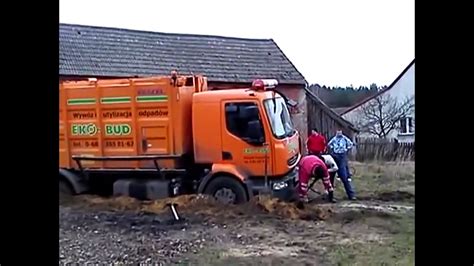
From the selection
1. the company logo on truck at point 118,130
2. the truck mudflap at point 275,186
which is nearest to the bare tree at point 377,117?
the truck mudflap at point 275,186

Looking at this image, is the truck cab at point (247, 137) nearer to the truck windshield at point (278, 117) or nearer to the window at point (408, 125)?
the truck windshield at point (278, 117)

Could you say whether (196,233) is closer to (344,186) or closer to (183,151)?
(183,151)

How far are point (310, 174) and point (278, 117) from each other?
64cm

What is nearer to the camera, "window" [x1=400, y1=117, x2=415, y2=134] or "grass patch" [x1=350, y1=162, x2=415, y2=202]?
"window" [x1=400, y1=117, x2=415, y2=134]

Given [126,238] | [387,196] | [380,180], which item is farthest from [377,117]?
[126,238]

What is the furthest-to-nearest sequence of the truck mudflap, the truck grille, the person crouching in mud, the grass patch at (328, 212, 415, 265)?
the person crouching in mud
the truck grille
the truck mudflap
the grass patch at (328, 212, 415, 265)

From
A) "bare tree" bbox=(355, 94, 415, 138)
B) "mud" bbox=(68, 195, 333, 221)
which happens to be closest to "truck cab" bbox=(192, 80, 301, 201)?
"mud" bbox=(68, 195, 333, 221)

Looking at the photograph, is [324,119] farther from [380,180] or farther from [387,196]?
[387,196]

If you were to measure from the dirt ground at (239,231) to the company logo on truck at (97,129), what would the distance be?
0.60 meters

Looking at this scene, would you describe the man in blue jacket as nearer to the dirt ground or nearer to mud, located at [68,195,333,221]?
the dirt ground

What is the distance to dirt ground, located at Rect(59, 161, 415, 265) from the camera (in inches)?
158

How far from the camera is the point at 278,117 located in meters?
5.93
